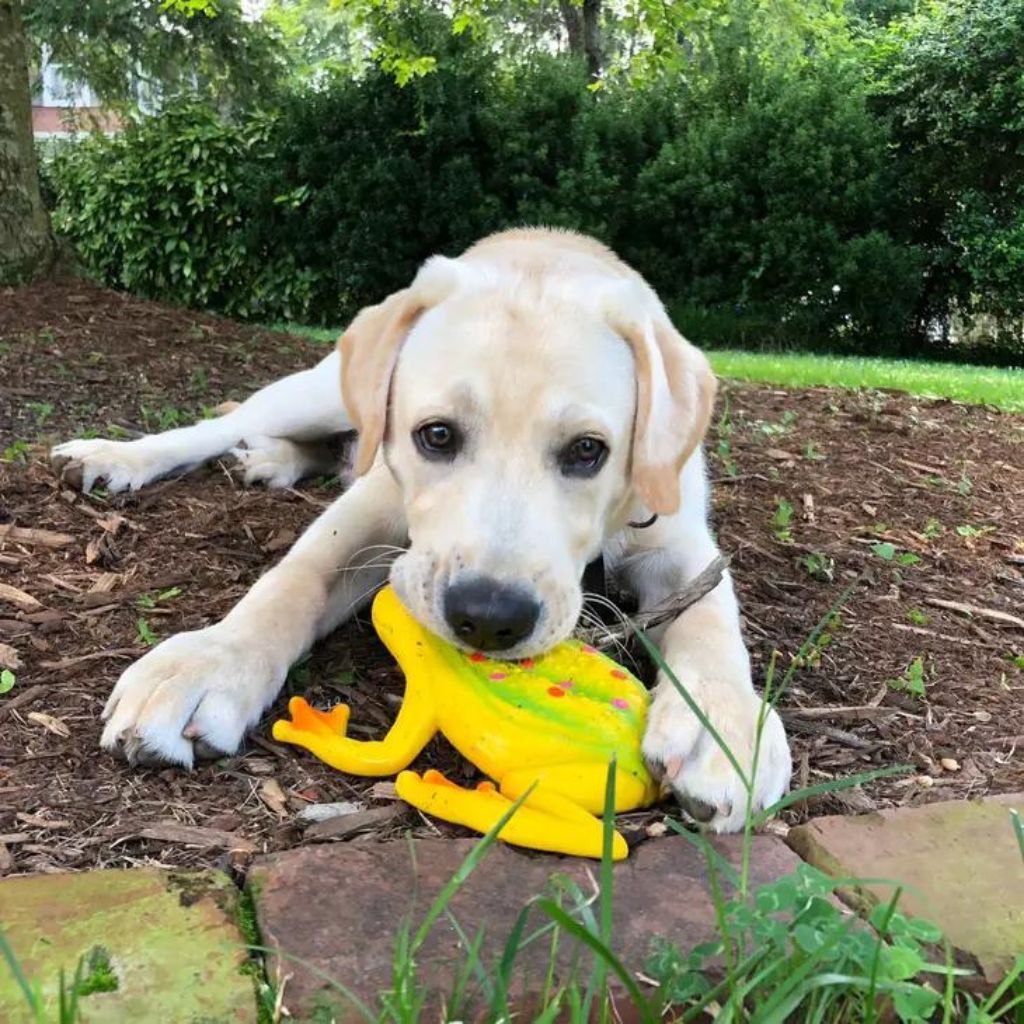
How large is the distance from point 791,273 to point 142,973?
1319 cm

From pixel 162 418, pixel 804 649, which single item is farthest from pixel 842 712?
pixel 162 418

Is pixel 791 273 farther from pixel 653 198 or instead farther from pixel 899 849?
pixel 899 849

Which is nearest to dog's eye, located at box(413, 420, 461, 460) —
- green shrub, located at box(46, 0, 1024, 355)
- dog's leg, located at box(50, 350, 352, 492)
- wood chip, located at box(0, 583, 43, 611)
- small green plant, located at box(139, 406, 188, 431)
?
wood chip, located at box(0, 583, 43, 611)

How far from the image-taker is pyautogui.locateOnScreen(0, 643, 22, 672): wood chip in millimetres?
2398

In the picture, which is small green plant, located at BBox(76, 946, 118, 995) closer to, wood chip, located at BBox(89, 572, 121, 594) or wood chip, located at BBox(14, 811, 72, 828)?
wood chip, located at BBox(14, 811, 72, 828)

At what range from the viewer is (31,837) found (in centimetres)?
180

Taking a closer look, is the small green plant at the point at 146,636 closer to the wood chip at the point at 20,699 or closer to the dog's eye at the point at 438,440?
the wood chip at the point at 20,699

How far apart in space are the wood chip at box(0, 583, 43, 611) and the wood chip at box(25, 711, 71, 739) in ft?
1.81

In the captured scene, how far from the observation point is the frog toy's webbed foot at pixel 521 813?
1774mm

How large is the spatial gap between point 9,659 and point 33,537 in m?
0.79

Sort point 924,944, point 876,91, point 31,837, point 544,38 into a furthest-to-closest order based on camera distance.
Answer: point 544,38 → point 876,91 → point 31,837 → point 924,944

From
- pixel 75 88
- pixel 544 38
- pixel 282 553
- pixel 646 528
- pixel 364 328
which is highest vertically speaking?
pixel 544 38

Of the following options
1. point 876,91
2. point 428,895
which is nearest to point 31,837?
point 428,895

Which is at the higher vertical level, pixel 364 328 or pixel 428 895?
pixel 364 328
